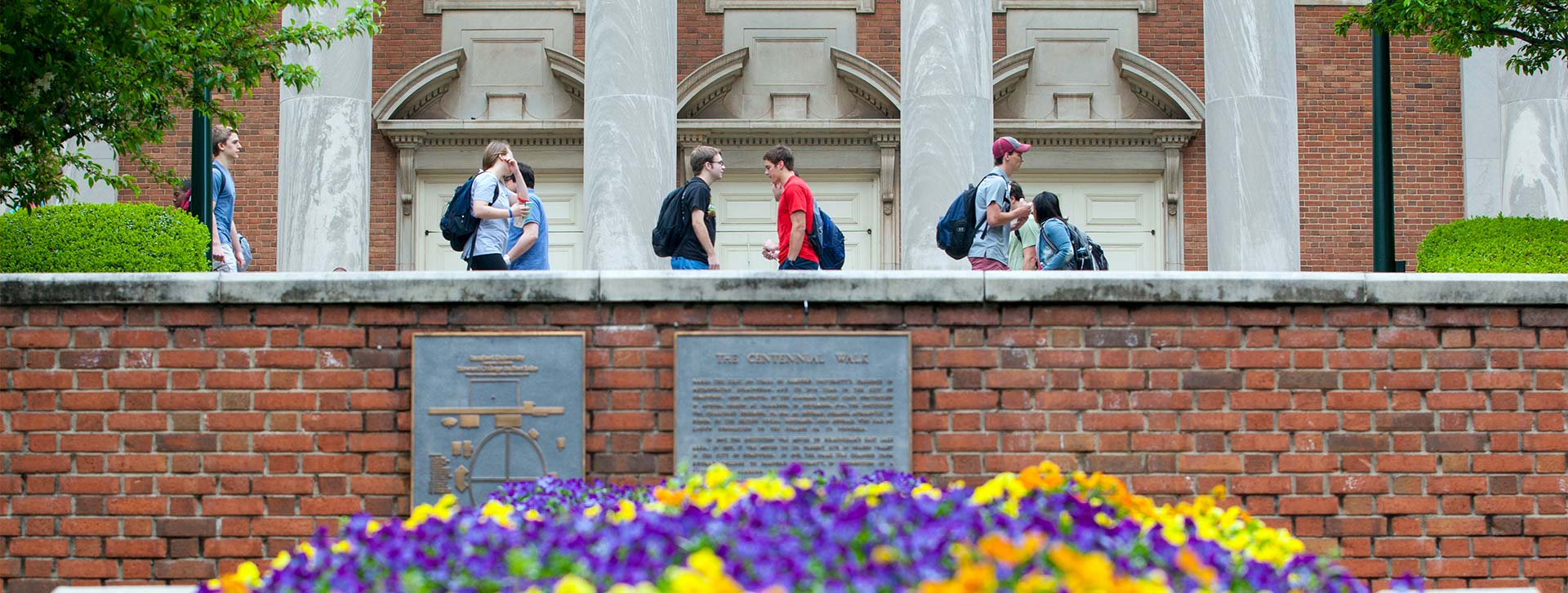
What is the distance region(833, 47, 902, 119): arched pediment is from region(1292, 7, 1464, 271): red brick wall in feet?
16.5

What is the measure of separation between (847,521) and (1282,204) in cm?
1170

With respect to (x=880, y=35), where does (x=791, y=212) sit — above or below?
below

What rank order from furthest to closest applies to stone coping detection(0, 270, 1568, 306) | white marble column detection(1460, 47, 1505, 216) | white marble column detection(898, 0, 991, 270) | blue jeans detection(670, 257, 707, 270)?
white marble column detection(1460, 47, 1505, 216) → white marble column detection(898, 0, 991, 270) → blue jeans detection(670, 257, 707, 270) → stone coping detection(0, 270, 1568, 306)

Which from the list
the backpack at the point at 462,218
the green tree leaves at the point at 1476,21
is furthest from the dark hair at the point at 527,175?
the green tree leaves at the point at 1476,21

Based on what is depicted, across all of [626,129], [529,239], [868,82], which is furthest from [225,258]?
[868,82]

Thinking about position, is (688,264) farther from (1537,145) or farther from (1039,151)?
(1537,145)

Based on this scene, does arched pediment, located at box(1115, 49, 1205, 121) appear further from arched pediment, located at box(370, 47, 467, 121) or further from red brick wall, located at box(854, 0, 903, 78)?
arched pediment, located at box(370, 47, 467, 121)

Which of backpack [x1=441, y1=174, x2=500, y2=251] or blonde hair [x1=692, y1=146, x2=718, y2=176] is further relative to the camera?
blonde hair [x1=692, y1=146, x2=718, y2=176]

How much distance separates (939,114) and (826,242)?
4380 millimetres

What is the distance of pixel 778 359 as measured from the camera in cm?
709

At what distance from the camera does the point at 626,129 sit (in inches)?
549

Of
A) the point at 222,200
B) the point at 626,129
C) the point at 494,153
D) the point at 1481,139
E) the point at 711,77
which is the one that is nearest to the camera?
the point at 494,153

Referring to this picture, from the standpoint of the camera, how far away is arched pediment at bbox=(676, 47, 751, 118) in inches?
718

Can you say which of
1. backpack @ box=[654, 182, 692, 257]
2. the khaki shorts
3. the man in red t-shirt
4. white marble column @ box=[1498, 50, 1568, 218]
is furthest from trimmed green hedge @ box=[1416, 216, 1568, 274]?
the khaki shorts
